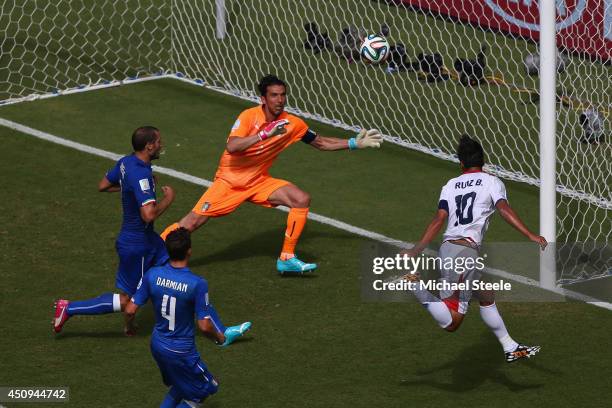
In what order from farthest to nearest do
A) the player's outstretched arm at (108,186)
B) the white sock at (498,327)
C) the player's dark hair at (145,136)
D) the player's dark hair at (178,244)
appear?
the player's outstretched arm at (108,186), the player's dark hair at (145,136), the white sock at (498,327), the player's dark hair at (178,244)

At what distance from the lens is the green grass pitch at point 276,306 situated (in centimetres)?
1159

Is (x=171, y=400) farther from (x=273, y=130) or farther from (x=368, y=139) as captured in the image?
(x=368, y=139)

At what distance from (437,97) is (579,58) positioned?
246 cm

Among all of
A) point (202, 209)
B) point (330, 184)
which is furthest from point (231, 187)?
point (330, 184)

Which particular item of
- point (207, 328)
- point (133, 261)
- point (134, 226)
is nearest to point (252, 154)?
point (134, 226)

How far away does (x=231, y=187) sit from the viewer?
14055mm

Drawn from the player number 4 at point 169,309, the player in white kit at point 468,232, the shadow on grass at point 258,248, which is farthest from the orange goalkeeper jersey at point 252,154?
the player number 4 at point 169,309

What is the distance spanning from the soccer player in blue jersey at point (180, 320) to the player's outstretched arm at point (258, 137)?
3229 mm

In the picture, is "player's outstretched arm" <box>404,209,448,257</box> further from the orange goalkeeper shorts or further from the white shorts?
the orange goalkeeper shorts

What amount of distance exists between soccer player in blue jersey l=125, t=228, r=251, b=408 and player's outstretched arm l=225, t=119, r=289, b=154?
3229mm

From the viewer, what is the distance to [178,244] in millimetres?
10273

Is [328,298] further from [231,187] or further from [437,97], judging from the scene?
[437,97]

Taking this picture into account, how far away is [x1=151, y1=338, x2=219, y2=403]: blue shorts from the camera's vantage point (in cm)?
1034

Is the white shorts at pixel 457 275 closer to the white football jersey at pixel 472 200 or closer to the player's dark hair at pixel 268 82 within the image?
the white football jersey at pixel 472 200
